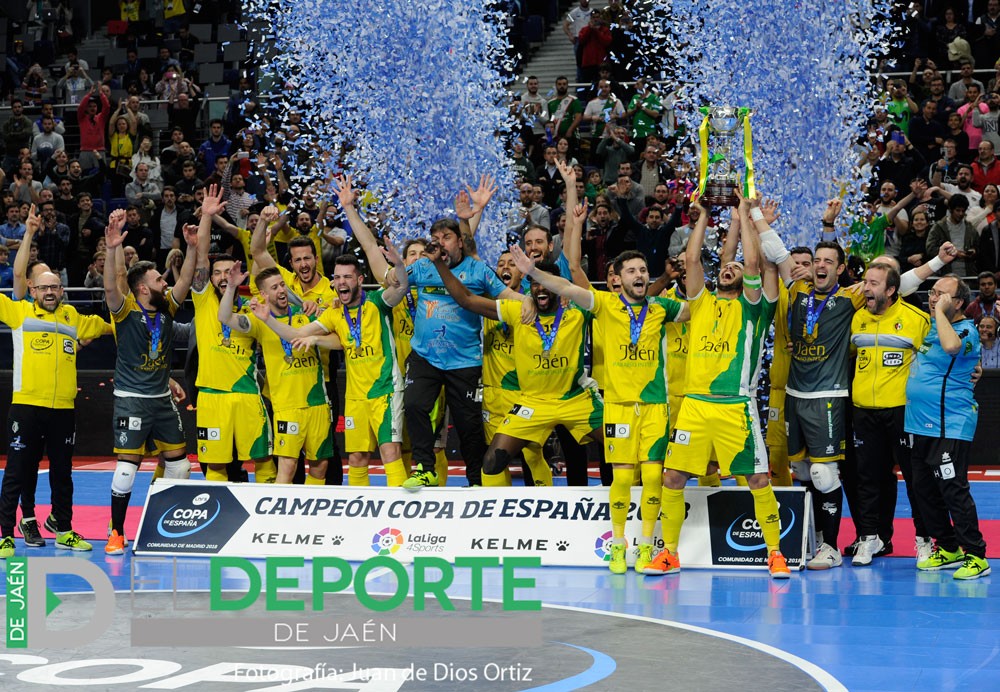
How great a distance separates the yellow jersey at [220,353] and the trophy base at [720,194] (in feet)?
12.6

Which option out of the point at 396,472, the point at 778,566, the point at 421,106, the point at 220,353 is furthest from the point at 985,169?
the point at 220,353

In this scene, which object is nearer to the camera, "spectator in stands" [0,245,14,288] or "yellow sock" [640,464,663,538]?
"yellow sock" [640,464,663,538]

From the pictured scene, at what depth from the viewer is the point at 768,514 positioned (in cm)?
927

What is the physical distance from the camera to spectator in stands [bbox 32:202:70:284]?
62.0 ft

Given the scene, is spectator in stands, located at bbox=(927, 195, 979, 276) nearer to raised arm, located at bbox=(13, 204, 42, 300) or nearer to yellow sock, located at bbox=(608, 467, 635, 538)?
yellow sock, located at bbox=(608, 467, 635, 538)

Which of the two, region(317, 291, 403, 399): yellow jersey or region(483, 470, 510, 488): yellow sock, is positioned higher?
region(317, 291, 403, 399): yellow jersey

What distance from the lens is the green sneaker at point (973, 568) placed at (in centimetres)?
915

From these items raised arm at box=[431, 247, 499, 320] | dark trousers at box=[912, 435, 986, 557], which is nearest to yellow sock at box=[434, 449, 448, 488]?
raised arm at box=[431, 247, 499, 320]

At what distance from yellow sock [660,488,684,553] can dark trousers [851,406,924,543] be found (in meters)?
1.43

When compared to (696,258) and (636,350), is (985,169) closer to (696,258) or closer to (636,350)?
(696,258)

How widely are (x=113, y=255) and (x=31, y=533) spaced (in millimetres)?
2429

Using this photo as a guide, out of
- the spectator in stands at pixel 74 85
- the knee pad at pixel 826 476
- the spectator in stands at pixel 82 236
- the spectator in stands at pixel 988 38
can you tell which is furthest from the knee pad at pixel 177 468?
the spectator in stands at pixel 74 85

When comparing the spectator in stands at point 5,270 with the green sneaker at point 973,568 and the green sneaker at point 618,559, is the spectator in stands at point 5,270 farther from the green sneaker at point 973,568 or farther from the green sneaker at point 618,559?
the green sneaker at point 973,568

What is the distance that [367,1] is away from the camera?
62.0ft
